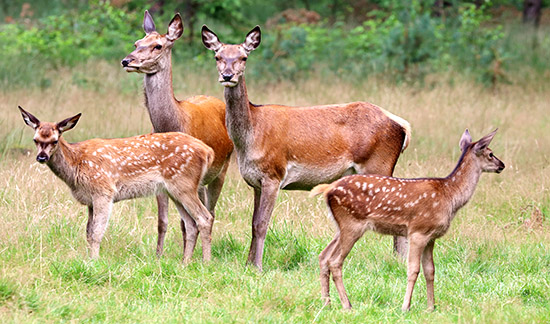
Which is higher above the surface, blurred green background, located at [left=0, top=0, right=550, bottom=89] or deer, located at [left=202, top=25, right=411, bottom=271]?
deer, located at [left=202, top=25, right=411, bottom=271]

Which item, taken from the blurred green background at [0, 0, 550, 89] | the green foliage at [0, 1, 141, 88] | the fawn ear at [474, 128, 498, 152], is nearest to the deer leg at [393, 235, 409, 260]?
the fawn ear at [474, 128, 498, 152]

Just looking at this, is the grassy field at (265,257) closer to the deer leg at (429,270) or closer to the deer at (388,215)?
the deer leg at (429,270)

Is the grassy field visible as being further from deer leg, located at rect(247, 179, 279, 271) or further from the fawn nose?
the fawn nose

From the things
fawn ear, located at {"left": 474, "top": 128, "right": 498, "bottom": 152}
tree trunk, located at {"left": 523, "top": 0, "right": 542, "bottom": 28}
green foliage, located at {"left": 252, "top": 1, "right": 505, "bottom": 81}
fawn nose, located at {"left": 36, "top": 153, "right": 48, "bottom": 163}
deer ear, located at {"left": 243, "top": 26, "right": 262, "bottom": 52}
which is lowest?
tree trunk, located at {"left": 523, "top": 0, "right": 542, "bottom": 28}

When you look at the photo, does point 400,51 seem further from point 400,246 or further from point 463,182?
point 463,182

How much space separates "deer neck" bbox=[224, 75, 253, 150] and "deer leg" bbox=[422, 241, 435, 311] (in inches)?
84.3

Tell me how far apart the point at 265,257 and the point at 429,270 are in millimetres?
1890

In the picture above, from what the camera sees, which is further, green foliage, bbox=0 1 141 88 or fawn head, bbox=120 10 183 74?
green foliage, bbox=0 1 141 88

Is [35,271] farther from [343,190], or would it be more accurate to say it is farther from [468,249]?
[468,249]

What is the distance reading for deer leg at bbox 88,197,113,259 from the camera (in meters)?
7.54

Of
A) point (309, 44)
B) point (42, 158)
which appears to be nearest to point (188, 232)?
point (42, 158)

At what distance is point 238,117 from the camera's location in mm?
8117

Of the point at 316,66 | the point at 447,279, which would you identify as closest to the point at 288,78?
the point at 316,66

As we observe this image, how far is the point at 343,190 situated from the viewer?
6562mm
